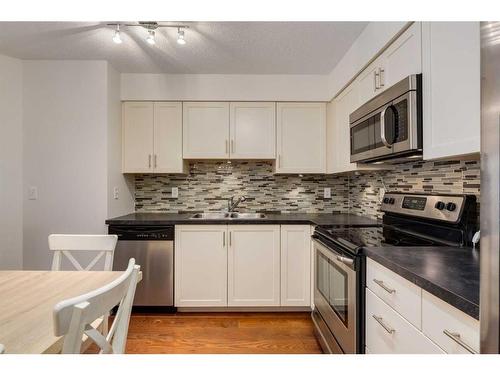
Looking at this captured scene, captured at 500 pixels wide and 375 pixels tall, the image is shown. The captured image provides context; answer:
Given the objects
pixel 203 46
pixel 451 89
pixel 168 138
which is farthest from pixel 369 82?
pixel 168 138

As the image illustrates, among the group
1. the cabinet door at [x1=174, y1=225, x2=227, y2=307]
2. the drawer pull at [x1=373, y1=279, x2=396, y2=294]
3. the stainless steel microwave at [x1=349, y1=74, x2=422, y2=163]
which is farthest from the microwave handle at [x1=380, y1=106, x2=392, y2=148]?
the cabinet door at [x1=174, y1=225, x2=227, y2=307]

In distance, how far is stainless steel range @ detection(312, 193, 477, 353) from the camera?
56.4 inches

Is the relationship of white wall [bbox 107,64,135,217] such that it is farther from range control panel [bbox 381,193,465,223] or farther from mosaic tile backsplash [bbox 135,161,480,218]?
range control panel [bbox 381,193,465,223]

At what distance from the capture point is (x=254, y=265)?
2.62 meters

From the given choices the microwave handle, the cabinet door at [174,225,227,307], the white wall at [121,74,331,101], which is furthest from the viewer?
the white wall at [121,74,331,101]

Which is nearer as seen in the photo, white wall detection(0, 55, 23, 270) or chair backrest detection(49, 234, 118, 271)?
chair backrest detection(49, 234, 118, 271)

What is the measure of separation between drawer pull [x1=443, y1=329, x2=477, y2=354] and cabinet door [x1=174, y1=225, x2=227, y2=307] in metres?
1.94

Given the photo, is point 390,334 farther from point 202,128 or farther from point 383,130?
point 202,128

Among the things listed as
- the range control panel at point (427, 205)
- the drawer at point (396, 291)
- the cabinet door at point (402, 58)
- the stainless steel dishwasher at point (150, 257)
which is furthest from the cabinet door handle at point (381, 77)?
the stainless steel dishwasher at point (150, 257)

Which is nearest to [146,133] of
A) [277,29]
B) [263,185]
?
[263,185]

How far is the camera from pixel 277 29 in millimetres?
2037

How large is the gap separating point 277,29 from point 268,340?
223 centimetres

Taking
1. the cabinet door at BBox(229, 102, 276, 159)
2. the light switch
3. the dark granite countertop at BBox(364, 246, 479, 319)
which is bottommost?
the dark granite countertop at BBox(364, 246, 479, 319)

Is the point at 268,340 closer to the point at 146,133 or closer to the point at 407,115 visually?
the point at 407,115
